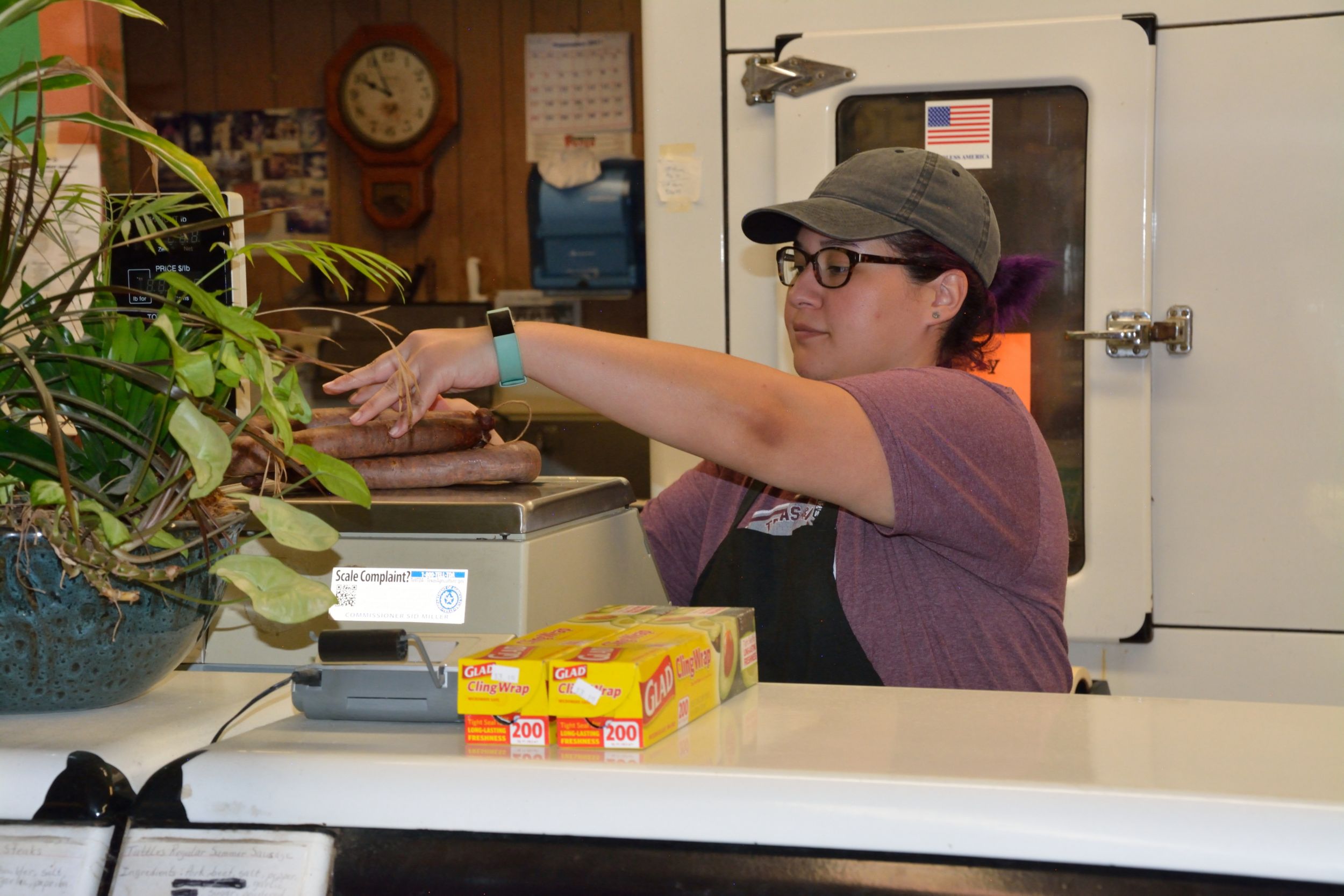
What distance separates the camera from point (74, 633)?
85 centimetres

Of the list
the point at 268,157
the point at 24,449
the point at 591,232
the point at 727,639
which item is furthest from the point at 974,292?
the point at 268,157

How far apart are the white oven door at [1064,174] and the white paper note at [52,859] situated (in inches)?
75.6

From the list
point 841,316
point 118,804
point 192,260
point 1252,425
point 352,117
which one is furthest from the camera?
point 352,117

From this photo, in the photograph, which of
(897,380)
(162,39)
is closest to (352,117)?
(162,39)

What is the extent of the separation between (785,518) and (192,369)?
2.98 ft

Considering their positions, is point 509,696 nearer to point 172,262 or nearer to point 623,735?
point 623,735

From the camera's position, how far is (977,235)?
5.04ft

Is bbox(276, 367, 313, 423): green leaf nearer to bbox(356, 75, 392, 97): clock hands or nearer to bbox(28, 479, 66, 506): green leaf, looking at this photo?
bbox(28, 479, 66, 506): green leaf

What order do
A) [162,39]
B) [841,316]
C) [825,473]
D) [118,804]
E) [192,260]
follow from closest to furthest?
1. [118,804]
2. [825,473]
3. [192,260]
4. [841,316]
5. [162,39]

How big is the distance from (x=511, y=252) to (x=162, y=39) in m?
1.61

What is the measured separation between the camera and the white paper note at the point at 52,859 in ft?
2.44

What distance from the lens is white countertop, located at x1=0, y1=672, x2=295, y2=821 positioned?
0.78 meters

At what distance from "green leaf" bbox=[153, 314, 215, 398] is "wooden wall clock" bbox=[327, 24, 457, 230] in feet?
12.1

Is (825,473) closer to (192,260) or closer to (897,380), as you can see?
(897,380)
